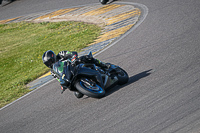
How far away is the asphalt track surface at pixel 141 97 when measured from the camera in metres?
5.48

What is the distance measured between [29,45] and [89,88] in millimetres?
9385

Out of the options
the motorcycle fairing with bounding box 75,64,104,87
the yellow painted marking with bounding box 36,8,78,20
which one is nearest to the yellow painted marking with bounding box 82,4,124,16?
the yellow painted marking with bounding box 36,8,78,20

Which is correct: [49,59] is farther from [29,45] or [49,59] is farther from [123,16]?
[29,45]

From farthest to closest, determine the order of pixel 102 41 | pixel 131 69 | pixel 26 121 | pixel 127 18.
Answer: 1. pixel 127 18
2. pixel 102 41
3. pixel 131 69
4. pixel 26 121

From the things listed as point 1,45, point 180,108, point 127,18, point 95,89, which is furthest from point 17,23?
point 180,108

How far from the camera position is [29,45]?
1551 cm

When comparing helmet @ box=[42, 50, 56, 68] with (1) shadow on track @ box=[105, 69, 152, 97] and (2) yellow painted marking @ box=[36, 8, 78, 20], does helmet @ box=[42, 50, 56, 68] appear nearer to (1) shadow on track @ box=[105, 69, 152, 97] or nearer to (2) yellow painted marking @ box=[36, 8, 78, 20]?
(1) shadow on track @ box=[105, 69, 152, 97]

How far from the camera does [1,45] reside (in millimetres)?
17000

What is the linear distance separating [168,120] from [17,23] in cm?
1546

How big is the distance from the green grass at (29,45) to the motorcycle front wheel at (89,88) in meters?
3.50

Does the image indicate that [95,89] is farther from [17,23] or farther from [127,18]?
[17,23]

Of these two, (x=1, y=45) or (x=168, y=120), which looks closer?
(x=168, y=120)

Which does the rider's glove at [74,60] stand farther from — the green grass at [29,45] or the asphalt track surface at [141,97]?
the green grass at [29,45]

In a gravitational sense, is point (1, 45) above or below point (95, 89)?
below
